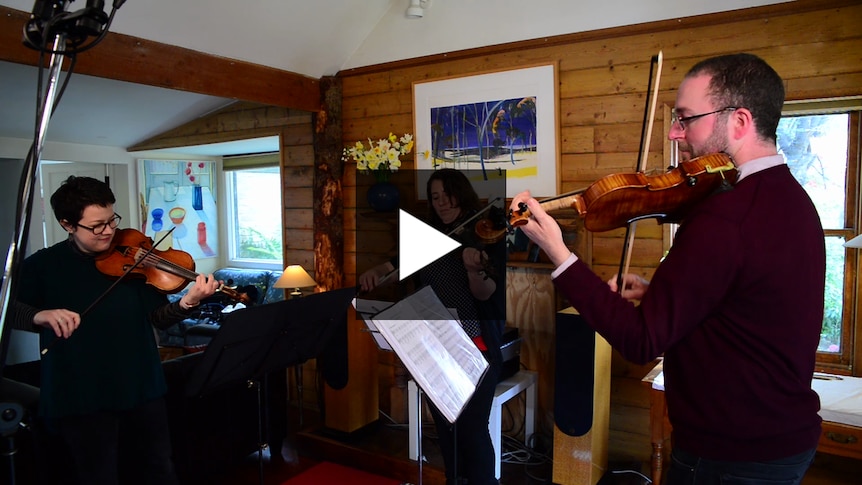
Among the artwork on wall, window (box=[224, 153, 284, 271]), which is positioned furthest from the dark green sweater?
window (box=[224, 153, 284, 271])

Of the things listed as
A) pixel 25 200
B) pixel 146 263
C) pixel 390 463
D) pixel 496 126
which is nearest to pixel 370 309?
pixel 146 263

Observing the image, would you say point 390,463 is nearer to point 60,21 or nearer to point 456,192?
point 456,192

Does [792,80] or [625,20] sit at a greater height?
[625,20]

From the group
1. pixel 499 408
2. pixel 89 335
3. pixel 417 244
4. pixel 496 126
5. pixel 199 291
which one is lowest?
pixel 499 408

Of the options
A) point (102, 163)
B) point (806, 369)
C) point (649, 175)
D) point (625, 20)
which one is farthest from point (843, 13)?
point (102, 163)

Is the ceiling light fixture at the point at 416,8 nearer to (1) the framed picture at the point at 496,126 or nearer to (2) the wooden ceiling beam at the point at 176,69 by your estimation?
(1) the framed picture at the point at 496,126

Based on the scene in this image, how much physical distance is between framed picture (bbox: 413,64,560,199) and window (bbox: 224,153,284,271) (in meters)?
2.50

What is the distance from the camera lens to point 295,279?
3619 mm

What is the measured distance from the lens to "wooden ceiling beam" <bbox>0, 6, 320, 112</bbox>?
217cm

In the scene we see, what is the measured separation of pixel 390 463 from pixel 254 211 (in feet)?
11.6

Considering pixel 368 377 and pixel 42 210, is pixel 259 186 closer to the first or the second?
pixel 42 210

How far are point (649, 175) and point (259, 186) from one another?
495 centimetres

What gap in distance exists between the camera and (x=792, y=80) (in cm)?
229

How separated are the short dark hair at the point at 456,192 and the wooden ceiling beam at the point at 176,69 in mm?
1636
